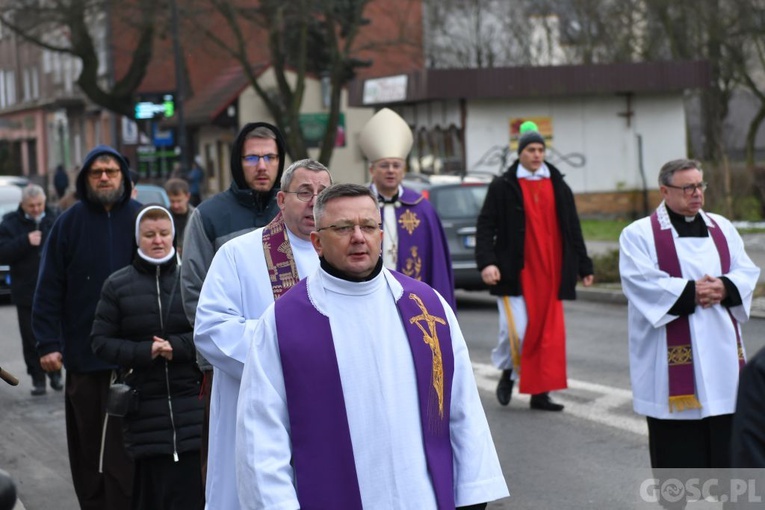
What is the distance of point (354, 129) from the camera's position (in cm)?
5156

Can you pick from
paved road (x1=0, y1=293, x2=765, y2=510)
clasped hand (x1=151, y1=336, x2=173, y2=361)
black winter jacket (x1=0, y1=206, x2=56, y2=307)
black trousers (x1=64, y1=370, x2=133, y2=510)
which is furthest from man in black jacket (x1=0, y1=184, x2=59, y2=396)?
clasped hand (x1=151, y1=336, x2=173, y2=361)

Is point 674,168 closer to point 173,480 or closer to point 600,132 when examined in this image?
point 173,480

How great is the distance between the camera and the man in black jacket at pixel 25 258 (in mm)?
12344

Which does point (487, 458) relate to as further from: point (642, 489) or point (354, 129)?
point (354, 129)

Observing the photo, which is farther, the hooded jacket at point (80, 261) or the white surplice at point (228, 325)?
the hooded jacket at point (80, 261)

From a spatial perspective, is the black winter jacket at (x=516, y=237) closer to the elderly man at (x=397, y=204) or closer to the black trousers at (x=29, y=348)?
the elderly man at (x=397, y=204)

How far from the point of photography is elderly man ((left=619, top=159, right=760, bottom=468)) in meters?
6.80

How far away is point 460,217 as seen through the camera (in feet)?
58.6

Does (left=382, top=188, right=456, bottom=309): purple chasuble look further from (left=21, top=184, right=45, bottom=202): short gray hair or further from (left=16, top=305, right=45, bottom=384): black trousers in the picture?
(left=21, top=184, right=45, bottom=202): short gray hair

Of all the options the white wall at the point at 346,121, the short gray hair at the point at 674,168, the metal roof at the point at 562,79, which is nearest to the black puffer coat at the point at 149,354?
the short gray hair at the point at 674,168

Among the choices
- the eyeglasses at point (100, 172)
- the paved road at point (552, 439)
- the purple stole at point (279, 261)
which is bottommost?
the paved road at point (552, 439)

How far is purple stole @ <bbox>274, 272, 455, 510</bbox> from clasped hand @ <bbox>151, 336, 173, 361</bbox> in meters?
2.32

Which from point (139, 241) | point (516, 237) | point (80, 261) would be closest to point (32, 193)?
point (516, 237)

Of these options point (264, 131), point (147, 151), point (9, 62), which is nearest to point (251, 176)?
point (264, 131)
